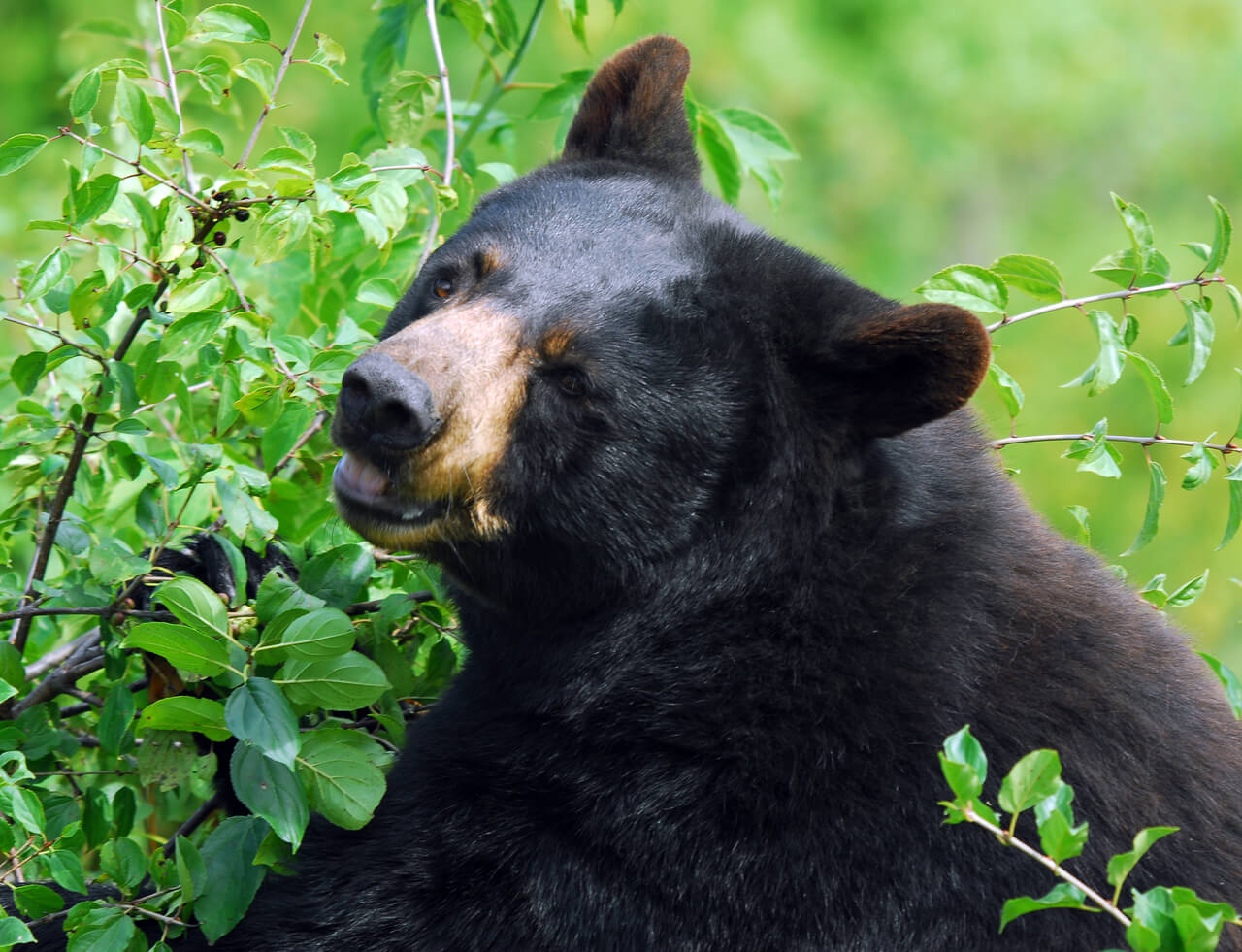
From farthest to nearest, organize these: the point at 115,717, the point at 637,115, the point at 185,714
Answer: the point at 637,115 < the point at 115,717 < the point at 185,714

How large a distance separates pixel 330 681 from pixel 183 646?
0.85 feet

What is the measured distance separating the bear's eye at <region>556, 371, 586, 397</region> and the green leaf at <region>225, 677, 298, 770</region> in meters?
0.85

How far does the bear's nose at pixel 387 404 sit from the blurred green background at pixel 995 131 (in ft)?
26.5

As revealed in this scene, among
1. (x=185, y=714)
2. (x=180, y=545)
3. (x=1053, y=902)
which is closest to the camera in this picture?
(x=1053, y=902)

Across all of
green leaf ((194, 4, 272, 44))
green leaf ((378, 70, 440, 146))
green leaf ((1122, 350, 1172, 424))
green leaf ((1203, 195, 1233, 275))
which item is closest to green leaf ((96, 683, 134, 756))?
green leaf ((194, 4, 272, 44))

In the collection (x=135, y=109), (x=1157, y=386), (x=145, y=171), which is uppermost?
(x=135, y=109)

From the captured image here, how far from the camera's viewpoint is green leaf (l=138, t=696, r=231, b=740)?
8.11ft

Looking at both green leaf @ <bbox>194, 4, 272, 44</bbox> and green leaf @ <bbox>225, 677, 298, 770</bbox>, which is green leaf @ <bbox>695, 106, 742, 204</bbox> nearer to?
green leaf @ <bbox>194, 4, 272, 44</bbox>

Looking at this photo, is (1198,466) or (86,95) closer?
(86,95)

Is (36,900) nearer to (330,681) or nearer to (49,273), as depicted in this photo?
(330,681)

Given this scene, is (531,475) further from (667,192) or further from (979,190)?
(979,190)

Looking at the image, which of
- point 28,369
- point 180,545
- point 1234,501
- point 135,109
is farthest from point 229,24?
point 1234,501

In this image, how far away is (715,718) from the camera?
9.24 feet

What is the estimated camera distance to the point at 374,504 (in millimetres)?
2846
